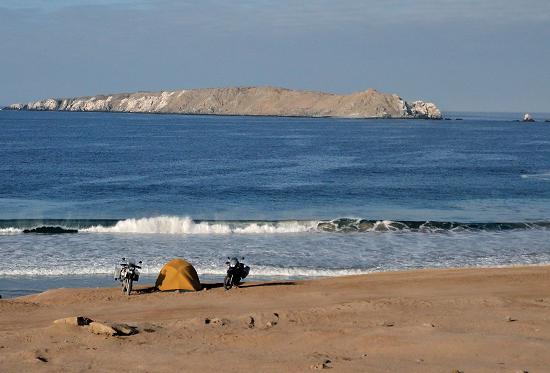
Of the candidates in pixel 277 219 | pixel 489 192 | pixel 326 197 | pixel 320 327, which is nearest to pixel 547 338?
pixel 320 327

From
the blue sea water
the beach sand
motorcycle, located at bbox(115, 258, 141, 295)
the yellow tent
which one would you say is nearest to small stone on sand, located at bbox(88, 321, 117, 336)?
the beach sand

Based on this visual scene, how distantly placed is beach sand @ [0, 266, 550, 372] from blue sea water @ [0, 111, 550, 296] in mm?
4985

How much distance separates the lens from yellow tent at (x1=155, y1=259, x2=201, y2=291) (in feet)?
72.1

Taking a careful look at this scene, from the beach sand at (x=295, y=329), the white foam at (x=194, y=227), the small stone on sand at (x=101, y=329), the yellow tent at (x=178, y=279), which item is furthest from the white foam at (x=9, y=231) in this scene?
the small stone on sand at (x=101, y=329)

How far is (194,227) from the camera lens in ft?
124

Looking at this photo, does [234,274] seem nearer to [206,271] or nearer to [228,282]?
[228,282]

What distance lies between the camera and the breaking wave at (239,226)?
37.0 metres

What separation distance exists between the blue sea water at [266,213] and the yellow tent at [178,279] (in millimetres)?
3628

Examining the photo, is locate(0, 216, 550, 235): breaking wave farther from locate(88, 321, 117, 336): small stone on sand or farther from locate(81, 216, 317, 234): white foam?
locate(88, 321, 117, 336): small stone on sand

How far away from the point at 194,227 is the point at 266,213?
20.4 ft

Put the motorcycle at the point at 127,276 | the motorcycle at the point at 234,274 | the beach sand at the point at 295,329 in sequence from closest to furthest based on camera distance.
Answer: the beach sand at the point at 295,329 < the motorcycle at the point at 127,276 < the motorcycle at the point at 234,274

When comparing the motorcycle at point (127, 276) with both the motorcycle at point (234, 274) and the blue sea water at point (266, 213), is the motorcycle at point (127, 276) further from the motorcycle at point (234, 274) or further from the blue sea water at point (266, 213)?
the blue sea water at point (266, 213)

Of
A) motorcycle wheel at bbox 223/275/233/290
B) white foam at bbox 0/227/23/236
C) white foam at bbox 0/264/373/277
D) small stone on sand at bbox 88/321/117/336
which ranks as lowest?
white foam at bbox 0/264/373/277

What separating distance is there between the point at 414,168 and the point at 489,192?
1725 cm
